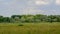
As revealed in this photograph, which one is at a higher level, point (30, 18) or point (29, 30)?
point (30, 18)

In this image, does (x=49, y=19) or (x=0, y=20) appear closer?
(x=0, y=20)

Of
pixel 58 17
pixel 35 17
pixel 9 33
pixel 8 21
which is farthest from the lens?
pixel 35 17

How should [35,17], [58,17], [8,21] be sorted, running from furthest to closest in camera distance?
[35,17], [58,17], [8,21]

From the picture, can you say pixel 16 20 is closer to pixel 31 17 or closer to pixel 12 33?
pixel 31 17

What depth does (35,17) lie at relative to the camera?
32031mm

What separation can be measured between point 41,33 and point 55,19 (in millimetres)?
13152

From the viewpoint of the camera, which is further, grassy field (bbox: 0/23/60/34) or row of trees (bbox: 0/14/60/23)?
row of trees (bbox: 0/14/60/23)

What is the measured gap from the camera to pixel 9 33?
16.2 m

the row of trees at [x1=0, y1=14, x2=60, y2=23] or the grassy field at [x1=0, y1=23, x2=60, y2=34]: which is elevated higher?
the row of trees at [x1=0, y1=14, x2=60, y2=23]

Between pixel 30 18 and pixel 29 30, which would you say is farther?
pixel 30 18

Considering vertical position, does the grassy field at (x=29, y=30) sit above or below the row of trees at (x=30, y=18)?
below

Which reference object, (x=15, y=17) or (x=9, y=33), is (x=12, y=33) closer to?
(x=9, y=33)

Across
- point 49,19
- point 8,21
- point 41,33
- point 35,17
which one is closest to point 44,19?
point 49,19

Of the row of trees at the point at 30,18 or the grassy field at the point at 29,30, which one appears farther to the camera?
the row of trees at the point at 30,18
